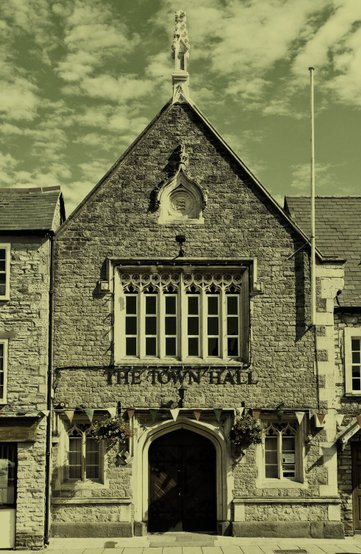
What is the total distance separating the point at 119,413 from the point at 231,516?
3957 mm

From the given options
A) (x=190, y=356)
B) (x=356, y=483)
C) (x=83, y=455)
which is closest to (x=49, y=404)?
(x=83, y=455)

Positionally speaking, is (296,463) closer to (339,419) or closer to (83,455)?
(339,419)

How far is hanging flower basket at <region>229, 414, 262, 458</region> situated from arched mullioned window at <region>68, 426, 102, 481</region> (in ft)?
11.8

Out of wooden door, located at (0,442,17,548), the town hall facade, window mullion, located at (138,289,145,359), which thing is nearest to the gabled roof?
the town hall facade

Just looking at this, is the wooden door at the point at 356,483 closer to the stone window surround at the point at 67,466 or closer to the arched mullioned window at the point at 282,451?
the arched mullioned window at the point at 282,451

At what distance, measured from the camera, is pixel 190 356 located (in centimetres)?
1786

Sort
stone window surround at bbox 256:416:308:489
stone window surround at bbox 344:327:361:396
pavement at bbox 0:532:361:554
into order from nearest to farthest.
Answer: pavement at bbox 0:532:361:554 → stone window surround at bbox 256:416:308:489 → stone window surround at bbox 344:327:361:396

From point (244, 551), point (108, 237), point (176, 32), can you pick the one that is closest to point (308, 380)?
point (244, 551)

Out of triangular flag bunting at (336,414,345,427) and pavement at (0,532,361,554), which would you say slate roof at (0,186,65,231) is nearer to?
pavement at (0,532,361,554)

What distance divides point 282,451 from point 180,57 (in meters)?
11.6

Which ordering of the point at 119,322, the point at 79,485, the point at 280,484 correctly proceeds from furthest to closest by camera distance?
the point at 119,322 → the point at 280,484 → the point at 79,485

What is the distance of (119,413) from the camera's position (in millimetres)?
17281

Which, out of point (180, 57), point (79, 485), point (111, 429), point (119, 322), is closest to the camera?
point (111, 429)

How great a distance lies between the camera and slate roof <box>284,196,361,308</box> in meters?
19.2
